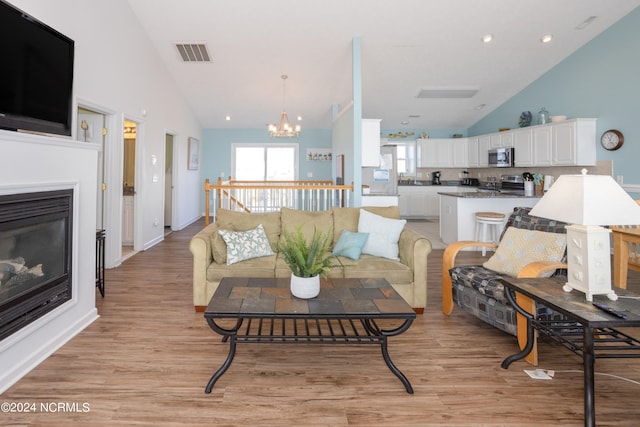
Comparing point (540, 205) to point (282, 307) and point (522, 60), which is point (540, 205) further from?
point (522, 60)

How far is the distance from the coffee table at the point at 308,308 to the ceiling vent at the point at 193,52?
4.70 m

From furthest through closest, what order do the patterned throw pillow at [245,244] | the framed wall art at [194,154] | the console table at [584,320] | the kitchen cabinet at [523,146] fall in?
the framed wall art at [194,154] < the kitchen cabinet at [523,146] < the patterned throw pillow at [245,244] < the console table at [584,320]

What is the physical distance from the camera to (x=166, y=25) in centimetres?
544

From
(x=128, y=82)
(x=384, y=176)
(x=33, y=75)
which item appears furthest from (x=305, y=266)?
(x=384, y=176)

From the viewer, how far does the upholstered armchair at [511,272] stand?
2.57 metres

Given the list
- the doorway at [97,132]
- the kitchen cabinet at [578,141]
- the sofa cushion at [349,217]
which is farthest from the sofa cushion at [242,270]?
the kitchen cabinet at [578,141]

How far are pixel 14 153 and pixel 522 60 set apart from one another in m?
7.10

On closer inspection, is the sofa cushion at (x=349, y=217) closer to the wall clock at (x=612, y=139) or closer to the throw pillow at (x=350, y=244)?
the throw pillow at (x=350, y=244)

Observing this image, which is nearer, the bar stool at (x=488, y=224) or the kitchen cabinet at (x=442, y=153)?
the bar stool at (x=488, y=224)

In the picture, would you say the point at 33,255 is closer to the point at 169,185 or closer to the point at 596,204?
the point at 596,204

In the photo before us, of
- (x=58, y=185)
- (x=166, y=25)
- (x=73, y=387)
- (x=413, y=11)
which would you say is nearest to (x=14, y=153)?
(x=58, y=185)

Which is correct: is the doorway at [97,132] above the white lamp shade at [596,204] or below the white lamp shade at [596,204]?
above

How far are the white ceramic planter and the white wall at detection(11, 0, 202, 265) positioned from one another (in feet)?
10.9

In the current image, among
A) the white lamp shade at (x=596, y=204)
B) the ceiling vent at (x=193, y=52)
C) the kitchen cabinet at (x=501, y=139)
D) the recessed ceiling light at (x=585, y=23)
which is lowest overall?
the white lamp shade at (x=596, y=204)
